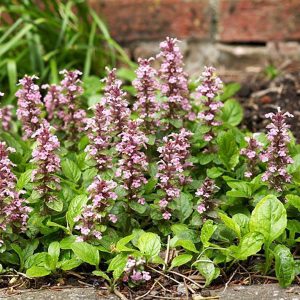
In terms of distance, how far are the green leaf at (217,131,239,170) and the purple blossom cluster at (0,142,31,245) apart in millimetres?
856

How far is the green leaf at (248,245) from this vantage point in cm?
238

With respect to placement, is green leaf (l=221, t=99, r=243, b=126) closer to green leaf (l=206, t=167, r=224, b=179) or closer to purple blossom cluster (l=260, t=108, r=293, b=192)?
green leaf (l=206, t=167, r=224, b=179)

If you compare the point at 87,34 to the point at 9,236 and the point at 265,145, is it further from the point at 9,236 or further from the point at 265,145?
the point at 9,236

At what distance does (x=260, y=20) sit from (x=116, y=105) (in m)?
2.20

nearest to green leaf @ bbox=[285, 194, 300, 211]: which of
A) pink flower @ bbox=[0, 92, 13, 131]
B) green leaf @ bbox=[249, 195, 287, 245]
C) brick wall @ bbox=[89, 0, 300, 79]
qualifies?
green leaf @ bbox=[249, 195, 287, 245]

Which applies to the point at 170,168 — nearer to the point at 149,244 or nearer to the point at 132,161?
the point at 132,161

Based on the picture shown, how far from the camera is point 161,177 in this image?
101 inches

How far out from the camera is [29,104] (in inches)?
113

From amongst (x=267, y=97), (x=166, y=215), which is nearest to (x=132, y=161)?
(x=166, y=215)

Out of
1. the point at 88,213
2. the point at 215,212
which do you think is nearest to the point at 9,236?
the point at 88,213

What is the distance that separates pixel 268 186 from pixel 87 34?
87.9 inches

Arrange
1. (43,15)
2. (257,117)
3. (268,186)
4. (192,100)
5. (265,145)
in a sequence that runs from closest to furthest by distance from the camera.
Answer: (268,186)
(265,145)
(192,100)
(257,117)
(43,15)

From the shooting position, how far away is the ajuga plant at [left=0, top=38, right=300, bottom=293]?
8.00ft

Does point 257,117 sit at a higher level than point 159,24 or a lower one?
lower
